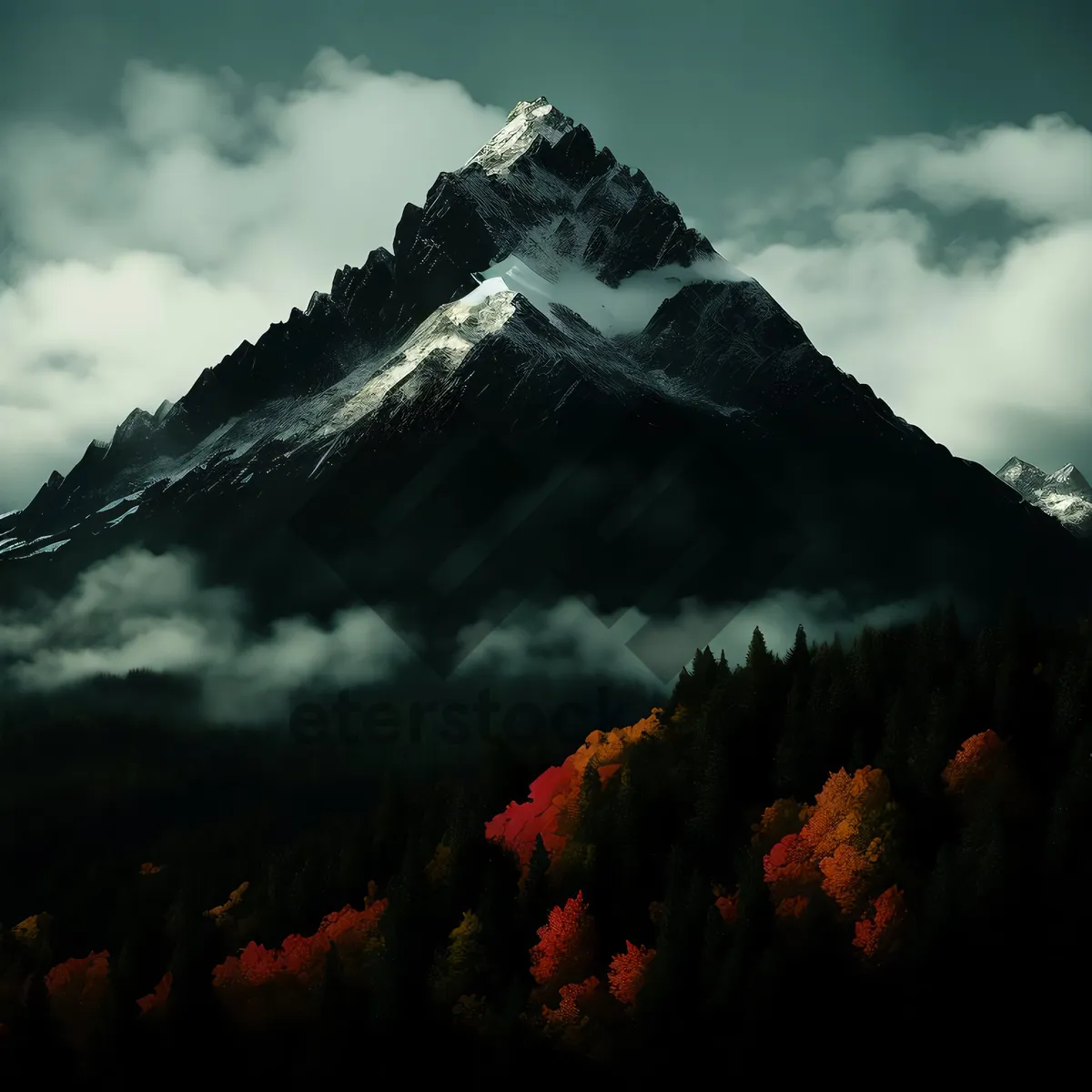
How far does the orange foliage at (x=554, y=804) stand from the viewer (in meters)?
154

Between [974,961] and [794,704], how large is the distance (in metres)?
48.7

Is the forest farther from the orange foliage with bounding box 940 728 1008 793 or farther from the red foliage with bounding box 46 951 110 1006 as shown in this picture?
the red foliage with bounding box 46 951 110 1006

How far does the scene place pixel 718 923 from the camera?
109750mm

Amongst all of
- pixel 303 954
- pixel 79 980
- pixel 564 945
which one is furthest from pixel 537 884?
pixel 79 980

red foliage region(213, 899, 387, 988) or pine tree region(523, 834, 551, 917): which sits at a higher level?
pine tree region(523, 834, 551, 917)

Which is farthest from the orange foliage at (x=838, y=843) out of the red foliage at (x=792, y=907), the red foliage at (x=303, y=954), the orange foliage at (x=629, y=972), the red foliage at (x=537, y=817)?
the red foliage at (x=303, y=954)

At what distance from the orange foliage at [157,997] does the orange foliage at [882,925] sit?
74970 mm

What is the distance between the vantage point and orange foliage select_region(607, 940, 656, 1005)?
116125mm

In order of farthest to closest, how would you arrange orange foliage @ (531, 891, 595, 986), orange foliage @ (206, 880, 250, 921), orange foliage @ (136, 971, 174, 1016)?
orange foliage @ (206, 880, 250, 921)
orange foliage @ (136, 971, 174, 1016)
orange foliage @ (531, 891, 595, 986)

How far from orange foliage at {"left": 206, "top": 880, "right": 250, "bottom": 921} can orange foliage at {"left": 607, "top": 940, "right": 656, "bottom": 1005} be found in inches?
3054

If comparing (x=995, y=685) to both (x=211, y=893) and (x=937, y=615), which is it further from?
(x=211, y=893)

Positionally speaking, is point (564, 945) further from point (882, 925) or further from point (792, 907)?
point (882, 925)

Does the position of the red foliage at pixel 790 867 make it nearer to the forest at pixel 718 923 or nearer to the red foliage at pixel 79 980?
the forest at pixel 718 923

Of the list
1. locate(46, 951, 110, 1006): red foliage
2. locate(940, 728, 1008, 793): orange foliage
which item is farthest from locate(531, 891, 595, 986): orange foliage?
locate(46, 951, 110, 1006): red foliage
